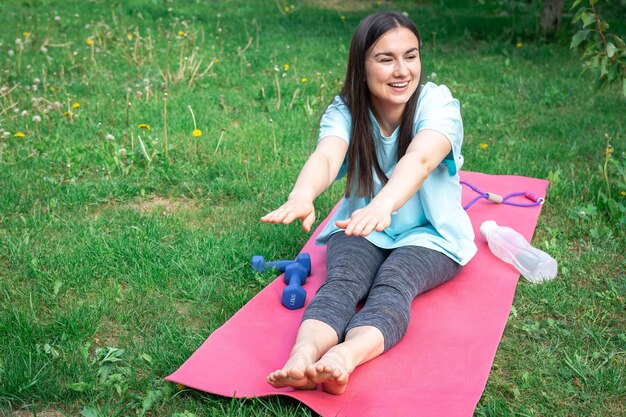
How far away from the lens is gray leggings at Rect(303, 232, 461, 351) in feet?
8.23

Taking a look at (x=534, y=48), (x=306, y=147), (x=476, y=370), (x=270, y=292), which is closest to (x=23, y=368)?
(x=270, y=292)

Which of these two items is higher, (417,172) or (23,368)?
(417,172)

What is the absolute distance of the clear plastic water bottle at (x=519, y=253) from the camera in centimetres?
310

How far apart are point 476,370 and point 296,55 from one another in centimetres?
465

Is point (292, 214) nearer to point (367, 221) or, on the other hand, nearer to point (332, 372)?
point (367, 221)

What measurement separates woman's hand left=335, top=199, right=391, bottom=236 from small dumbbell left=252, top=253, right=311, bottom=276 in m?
0.80

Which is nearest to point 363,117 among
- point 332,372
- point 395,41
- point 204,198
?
point 395,41

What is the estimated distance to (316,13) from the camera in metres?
8.52

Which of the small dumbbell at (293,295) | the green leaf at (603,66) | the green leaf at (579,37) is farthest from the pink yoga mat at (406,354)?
the green leaf at (579,37)

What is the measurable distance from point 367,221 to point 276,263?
99 centimetres

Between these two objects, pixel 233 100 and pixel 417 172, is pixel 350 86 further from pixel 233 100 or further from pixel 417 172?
pixel 233 100

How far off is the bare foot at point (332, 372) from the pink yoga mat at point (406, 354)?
0.05m

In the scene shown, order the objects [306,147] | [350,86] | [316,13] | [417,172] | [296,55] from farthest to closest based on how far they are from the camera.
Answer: [316,13] → [296,55] → [306,147] → [350,86] → [417,172]

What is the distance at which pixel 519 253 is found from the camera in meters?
3.23
